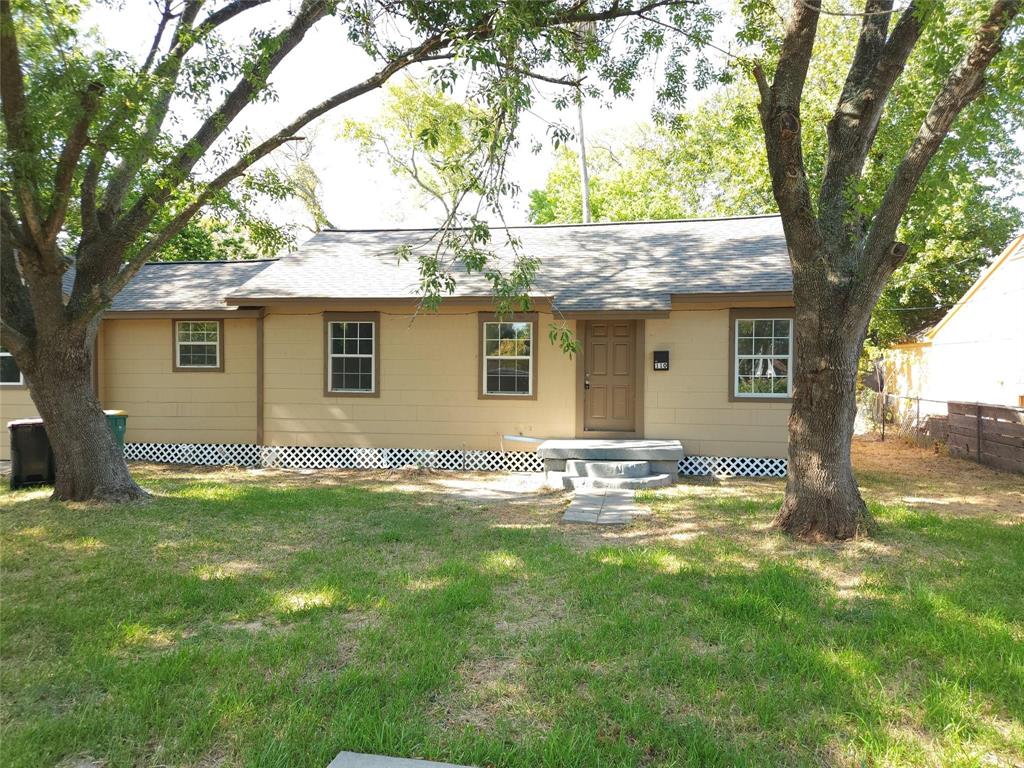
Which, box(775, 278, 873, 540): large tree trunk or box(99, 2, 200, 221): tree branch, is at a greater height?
box(99, 2, 200, 221): tree branch

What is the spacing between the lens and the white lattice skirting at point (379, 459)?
10.2 meters

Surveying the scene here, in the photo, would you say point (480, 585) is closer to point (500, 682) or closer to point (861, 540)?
point (500, 682)

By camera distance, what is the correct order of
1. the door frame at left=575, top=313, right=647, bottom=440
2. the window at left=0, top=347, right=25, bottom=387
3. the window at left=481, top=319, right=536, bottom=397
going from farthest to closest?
the window at left=0, top=347, right=25, bottom=387
the window at left=481, top=319, right=536, bottom=397
the door frame at left=575, top=313, right=647, bottom=440

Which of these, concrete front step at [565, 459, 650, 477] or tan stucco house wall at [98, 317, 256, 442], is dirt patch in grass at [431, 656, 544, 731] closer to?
concrete front step at [565, 459, 650, 477]

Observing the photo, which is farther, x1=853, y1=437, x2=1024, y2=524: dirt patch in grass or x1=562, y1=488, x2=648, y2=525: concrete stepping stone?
x1=853, y1=437, x2=1024, y2=524: dirt patch in grass

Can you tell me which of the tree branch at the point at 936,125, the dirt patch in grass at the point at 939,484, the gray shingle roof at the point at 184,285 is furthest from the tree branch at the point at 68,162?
the dirt patch in grass at the point at 939,484

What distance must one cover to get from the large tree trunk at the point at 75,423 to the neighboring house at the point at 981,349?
14333 millimetres

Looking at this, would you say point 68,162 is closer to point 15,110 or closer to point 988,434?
point 15,110

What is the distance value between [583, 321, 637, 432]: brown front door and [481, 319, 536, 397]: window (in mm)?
945

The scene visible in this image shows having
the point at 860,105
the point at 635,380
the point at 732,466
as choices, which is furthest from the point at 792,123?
the point at 732,466

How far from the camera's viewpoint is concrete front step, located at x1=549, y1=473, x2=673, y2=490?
9037mm

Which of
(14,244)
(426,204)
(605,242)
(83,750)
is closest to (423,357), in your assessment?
(605,242)

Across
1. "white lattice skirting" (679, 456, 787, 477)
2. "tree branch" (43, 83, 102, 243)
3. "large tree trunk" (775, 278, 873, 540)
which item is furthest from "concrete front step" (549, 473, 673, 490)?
"tree branch" (43, 83, 102, 243)

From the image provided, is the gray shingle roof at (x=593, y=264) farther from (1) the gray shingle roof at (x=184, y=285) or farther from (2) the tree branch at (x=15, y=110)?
(2) the tree branch at (x=15, y=110)
